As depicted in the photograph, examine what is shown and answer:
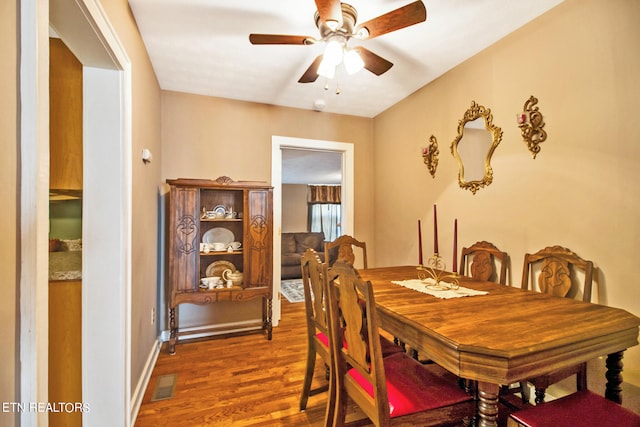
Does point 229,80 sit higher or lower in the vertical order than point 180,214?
higher

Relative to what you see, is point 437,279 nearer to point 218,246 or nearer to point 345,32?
point 345,32

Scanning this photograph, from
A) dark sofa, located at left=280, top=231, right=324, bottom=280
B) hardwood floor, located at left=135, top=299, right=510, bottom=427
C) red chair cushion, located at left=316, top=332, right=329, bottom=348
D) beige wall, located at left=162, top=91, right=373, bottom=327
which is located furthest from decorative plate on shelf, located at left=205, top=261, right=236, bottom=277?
dark sofa, located at left=280, top=231, right=324, bottom=280

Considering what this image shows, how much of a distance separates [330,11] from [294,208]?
7.16 metres

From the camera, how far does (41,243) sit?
767 mm

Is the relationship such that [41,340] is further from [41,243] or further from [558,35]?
[558,35]

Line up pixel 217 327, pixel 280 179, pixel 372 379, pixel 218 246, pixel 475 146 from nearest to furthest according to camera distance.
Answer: pixel 372 379 < pixel 475 146 < pixel 218 246 < pixel 217 327 < pixel 280 179

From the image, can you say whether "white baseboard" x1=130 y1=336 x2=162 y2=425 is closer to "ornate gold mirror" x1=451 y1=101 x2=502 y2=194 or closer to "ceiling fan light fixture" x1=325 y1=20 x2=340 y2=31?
"ceiling fan light fixture" x1=325 y1=20 x2=340 y2=31

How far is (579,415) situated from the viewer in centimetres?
104

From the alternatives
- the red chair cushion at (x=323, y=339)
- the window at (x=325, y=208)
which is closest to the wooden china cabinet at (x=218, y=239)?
the red chair cushion at (x=323, y=339)

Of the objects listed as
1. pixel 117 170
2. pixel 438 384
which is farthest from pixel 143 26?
pixel 438 384

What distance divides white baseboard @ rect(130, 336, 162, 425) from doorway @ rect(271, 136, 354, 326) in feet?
3.86

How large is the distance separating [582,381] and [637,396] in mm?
308

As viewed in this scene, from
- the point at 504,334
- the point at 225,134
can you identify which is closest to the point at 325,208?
the point at 225,134

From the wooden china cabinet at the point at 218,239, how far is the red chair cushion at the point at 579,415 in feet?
7.34
